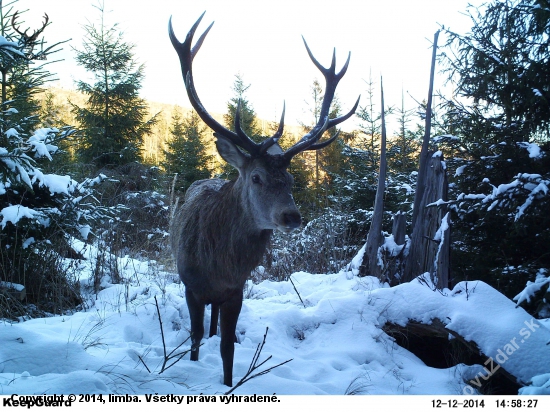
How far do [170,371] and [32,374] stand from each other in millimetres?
889

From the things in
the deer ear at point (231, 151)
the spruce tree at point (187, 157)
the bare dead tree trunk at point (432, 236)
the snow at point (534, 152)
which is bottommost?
the bare dead tree trunk at point (432, 236)

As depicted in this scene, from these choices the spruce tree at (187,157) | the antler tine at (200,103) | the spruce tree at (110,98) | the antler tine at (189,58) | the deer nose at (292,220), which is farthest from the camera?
the spruce tree at (187,157)

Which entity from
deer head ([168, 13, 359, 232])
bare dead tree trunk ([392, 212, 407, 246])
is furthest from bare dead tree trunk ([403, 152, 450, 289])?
deer head ([168, 13, 359, 232])

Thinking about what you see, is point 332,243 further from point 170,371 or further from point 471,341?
point 170,371

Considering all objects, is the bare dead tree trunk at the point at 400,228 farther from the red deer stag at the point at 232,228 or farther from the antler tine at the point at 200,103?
the antler tine at the point at 200,103

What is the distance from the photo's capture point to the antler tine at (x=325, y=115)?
3789 mm

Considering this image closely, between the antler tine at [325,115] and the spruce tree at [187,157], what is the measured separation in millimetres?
12299

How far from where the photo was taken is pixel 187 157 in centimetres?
1647

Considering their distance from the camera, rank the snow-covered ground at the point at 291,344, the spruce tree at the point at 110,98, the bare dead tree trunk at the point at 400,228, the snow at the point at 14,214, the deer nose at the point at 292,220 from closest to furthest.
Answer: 1. the snow-covered ground at the point at 291,344
2. the deer nose at the point at 292,220
3. the snow at the point at 14,214
4. the bare dead tree trunk at the point at 400,228
5. the spruce tree at the point at 110,98

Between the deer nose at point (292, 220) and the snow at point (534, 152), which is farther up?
the snow at point (534, 152)

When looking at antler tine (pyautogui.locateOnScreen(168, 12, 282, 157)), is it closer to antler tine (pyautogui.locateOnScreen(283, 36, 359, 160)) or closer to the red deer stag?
the red deer stag

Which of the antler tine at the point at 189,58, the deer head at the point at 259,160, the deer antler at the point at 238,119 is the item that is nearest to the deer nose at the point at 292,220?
the deer head at the point at 259,160

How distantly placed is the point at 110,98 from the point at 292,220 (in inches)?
529

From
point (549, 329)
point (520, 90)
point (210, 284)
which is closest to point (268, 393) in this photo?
point (210, 284)
